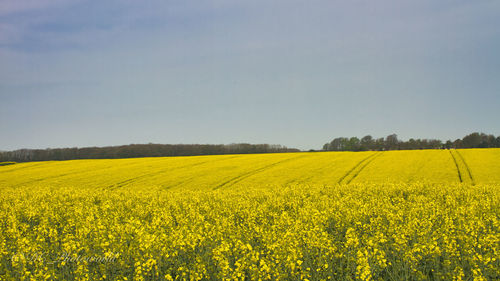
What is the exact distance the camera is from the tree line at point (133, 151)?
105 m

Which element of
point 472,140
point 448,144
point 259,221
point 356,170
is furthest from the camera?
point 448,144

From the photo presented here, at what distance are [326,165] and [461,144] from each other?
7644 centimetres

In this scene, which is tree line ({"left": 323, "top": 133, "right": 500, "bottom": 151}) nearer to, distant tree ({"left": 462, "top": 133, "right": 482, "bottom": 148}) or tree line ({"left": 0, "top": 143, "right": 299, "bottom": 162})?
distant tree ({"left": 462, "top": 133, "right": 482, "bottom": 148})

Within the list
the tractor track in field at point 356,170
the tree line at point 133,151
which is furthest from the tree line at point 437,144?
the tractor track in field at point 356,170

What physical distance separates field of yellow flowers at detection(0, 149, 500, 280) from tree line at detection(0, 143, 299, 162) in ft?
145

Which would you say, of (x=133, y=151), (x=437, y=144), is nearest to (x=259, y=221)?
(x=133, y=151)

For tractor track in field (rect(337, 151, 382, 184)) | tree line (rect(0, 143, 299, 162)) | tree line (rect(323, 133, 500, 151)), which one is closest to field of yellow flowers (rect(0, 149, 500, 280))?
tractor track in field (rect(337, 151, 382, 184))

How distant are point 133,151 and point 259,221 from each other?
97.0m

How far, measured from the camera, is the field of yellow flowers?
8945 mm

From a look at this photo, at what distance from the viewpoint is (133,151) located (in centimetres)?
10525

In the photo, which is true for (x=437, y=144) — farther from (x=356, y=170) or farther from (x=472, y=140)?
(x=356, y=170)

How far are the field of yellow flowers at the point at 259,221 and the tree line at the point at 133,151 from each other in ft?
145

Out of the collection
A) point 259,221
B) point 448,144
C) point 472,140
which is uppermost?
point 472,140

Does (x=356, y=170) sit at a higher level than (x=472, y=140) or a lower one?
lower
